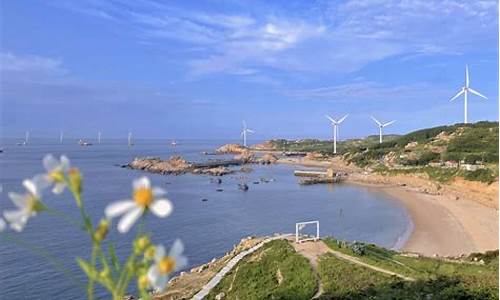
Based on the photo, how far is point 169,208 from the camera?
50.2 inches

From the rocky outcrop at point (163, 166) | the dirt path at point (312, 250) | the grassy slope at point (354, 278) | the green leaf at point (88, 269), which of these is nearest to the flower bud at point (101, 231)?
the green leaf at point (88, 269)

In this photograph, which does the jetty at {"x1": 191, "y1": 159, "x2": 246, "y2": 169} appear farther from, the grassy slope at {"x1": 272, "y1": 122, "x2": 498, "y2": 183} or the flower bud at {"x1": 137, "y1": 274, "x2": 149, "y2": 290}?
the flower bud at {"x1": 137, "y1": 274, "x2": 149, "y2": 290}

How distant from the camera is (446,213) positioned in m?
41.0

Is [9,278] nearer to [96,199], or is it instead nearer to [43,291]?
[43,291]

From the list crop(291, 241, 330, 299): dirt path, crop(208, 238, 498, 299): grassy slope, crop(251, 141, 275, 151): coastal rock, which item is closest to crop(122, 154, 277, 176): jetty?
crop(291, 241, 330, 299): dirt path

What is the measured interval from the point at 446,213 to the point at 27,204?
4354cm

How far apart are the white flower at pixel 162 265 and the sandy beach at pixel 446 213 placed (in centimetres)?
2791

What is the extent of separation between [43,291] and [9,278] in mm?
3616

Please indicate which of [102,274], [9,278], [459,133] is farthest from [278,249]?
[459,133]

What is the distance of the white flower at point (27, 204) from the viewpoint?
1.38m

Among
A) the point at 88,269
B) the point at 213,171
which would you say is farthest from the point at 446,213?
the point at 213,171

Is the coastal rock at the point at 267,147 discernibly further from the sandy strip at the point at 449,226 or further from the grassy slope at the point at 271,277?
the grassy slope at the point at 271,277

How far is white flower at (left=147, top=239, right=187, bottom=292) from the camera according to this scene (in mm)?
1319

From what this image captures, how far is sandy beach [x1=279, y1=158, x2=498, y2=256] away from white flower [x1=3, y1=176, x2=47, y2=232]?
2807 centimetres
